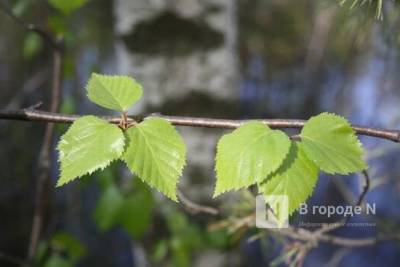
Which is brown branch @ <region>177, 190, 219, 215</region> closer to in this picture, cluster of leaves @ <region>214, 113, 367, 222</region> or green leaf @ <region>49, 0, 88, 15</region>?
cluster of leaves @ <region>214, 113, 367, 222</region>

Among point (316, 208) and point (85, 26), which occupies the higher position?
point (85, 26)

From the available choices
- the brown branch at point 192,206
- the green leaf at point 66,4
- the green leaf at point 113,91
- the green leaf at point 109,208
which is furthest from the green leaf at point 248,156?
the green leaf at point 109,208

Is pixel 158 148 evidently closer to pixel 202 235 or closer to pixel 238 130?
pixel 238 130

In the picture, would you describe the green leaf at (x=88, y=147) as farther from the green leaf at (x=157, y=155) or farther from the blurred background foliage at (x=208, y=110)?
the blurred background foliage at (x=208, y=110)

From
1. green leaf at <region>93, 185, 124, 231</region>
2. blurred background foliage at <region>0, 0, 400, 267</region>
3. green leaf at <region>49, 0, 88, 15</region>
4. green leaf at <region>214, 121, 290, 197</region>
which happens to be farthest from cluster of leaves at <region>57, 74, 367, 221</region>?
green leaf at <region>93, 185, 124, 231</region>

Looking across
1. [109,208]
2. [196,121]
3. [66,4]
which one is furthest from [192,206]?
[109,208]

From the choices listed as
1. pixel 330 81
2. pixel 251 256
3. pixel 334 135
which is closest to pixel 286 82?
pixel 330 81
